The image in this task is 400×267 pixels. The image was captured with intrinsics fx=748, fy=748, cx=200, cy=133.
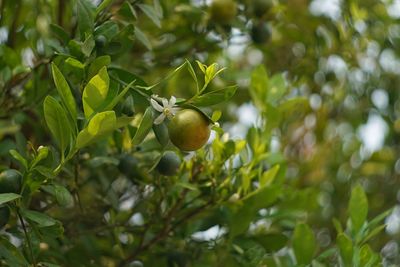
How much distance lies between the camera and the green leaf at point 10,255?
0.83m

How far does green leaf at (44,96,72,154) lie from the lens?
798 millimetres

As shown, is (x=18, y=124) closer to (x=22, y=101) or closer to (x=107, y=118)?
(x=22, y=101)

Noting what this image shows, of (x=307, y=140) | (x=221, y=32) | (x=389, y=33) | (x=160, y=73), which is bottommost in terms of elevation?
(x=307, y=140)

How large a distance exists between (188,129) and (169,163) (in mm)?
149

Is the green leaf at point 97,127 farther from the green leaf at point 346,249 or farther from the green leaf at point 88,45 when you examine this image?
the green leaf at point 346,249

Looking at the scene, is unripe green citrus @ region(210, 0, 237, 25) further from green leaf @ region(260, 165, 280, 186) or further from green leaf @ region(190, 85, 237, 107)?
green leaf @ region(190, 85, 237, 107)

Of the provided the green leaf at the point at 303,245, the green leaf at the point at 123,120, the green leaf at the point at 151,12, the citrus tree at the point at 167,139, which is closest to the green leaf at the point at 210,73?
the citrus tree at the point at 167,139

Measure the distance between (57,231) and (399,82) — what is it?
1198 mm

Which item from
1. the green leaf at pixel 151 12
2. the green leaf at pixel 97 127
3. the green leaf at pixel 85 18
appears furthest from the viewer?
the green leaf at pixel 151 12

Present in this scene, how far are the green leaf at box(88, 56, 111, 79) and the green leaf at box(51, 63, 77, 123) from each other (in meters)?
0.05

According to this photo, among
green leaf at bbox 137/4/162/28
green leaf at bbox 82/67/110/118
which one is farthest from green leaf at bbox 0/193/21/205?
green leaf at bbox 137/4/162/28

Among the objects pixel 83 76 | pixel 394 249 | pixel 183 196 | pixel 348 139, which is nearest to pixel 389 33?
pixel 348 139

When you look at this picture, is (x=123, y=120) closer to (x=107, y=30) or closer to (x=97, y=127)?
(x=97, y=127)

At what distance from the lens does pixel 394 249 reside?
1677mm
